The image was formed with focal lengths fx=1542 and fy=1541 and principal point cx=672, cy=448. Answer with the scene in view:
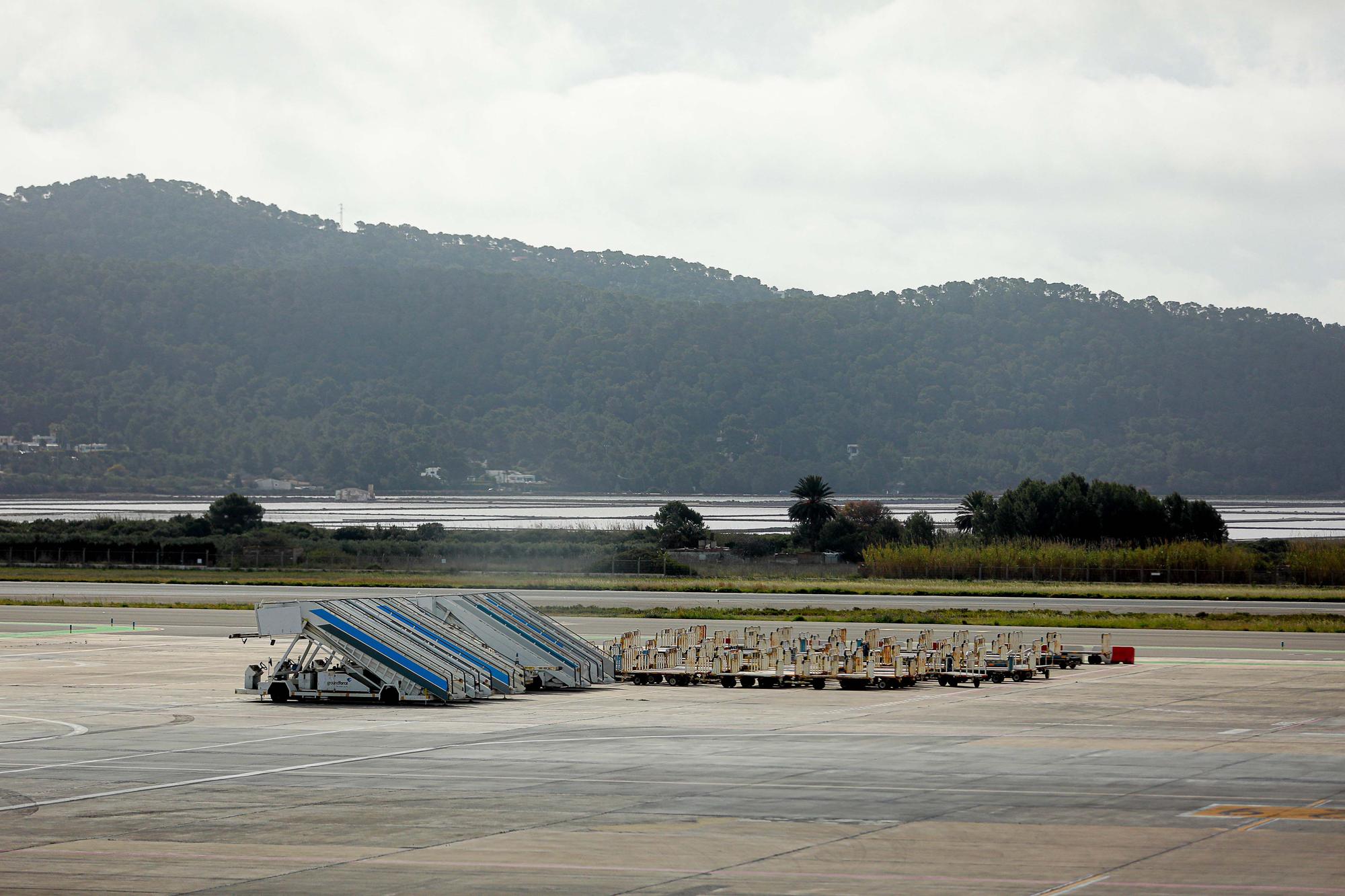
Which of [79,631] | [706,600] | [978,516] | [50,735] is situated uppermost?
[978,516]

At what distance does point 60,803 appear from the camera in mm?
21047

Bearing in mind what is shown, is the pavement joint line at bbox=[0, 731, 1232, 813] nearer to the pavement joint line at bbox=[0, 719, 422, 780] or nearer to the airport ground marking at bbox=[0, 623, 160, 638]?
the pavement joint line at bbox=[0, 719, 422, 780]

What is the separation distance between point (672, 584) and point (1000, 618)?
31030 mm

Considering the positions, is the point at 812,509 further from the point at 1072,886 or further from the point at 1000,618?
the point at 1072,886

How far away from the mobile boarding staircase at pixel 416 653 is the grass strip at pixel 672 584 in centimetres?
3962

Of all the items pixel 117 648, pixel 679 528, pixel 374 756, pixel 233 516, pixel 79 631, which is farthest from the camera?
pixel 233 516

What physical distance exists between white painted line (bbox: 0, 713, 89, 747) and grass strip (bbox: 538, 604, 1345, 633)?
112 ft

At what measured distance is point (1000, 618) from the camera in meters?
62.5

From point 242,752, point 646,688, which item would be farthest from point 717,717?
point 242,752

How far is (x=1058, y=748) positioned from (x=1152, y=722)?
4817 mm

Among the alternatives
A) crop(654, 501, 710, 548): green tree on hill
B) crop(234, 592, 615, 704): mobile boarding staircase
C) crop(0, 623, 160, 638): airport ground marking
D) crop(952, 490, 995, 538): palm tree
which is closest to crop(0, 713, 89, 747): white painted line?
crop(234, 592, 615, 704): mobile boarding staircase

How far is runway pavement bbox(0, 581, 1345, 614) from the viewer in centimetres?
Result: 7219

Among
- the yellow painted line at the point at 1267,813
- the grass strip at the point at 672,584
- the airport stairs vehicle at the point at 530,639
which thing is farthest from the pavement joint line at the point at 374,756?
the grass strip at the point at 672,584

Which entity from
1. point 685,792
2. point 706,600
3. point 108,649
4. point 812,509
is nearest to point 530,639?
point 108,649
